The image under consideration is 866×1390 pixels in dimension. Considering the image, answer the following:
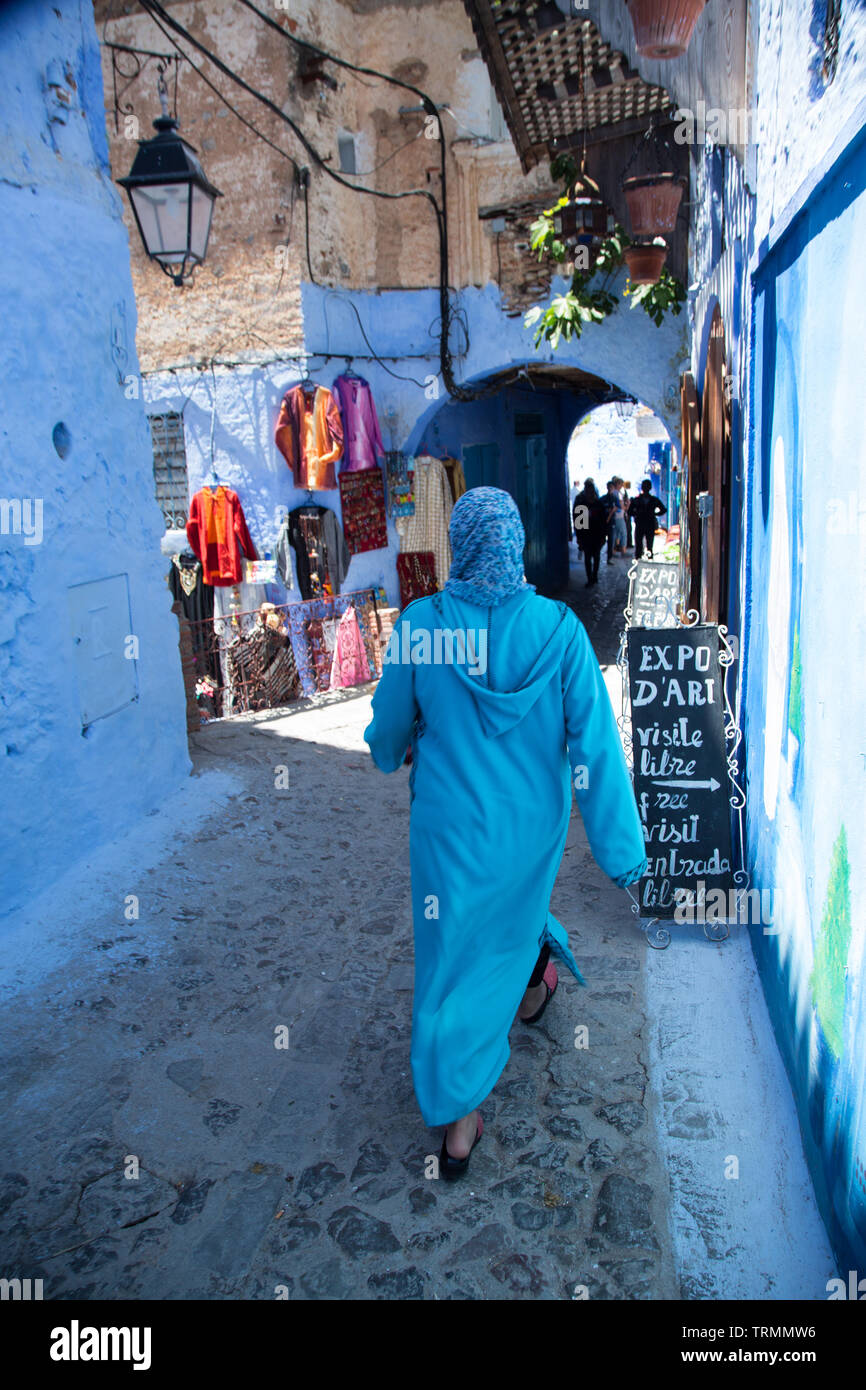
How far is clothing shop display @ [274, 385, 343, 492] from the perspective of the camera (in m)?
10.5

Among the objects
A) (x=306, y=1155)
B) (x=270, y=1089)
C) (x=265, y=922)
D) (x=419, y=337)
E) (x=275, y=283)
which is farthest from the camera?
(x=419, y=337)

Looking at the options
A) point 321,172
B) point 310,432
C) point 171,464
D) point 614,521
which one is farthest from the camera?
A: point 614,521

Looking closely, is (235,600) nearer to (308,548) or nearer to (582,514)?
(308,548)

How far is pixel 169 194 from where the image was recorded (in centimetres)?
577

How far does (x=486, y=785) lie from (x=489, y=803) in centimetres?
5

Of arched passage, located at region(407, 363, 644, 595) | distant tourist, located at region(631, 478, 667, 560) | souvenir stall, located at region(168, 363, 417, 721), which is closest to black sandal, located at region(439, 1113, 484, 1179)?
souvenir stall, located at region(168, 363, 417, 721)

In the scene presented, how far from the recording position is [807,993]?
2760 mm

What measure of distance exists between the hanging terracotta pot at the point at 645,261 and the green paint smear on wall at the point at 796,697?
631 cm

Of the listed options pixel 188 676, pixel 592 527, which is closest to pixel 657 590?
pixel 188 676

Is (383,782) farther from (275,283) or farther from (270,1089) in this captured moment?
(275,283)

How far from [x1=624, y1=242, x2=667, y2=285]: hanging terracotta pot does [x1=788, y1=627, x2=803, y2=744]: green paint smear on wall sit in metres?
6.31
